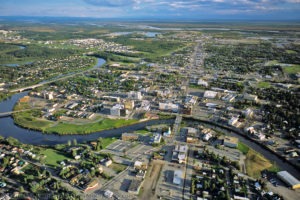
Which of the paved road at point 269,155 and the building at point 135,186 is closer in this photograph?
the building at point 135,186

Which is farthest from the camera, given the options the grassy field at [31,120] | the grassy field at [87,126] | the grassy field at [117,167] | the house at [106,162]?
the grassy field at [31,120]

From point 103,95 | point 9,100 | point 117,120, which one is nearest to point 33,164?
point 117,120

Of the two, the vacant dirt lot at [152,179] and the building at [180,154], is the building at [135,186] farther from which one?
the building at [180,154]

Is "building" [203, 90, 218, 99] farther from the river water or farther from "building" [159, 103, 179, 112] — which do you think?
the river water

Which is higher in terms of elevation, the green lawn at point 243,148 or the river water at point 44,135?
the green lawn at point 243,148

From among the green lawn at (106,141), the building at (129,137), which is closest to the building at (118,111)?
the green lawn at (106,141)

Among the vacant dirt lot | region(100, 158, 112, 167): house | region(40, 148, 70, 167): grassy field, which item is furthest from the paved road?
region(40, 148, 70, 167): grassy field
